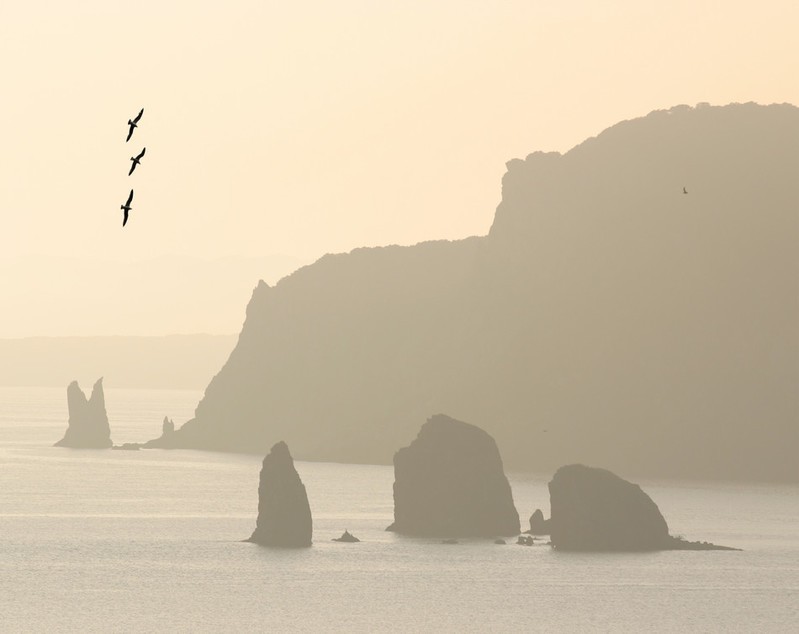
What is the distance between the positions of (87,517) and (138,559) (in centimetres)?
3938

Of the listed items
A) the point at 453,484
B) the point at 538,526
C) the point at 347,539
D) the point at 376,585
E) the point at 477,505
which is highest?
the point at 453,484

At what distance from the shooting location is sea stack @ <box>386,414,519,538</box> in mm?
148125

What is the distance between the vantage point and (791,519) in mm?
188875

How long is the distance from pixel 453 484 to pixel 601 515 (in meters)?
12.0

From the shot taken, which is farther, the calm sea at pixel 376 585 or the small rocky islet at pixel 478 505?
the small rocky islet at pixel 478 505

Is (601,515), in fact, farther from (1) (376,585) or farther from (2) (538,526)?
(1) (376,585)

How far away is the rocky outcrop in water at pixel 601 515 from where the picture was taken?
139750 millimetres

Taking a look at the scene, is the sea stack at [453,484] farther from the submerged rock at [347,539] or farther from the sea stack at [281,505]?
the sea stack at [281,505]

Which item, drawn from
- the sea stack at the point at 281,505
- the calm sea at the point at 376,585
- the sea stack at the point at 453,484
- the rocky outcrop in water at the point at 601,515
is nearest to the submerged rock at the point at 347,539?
the calm sea at the point at 376,585

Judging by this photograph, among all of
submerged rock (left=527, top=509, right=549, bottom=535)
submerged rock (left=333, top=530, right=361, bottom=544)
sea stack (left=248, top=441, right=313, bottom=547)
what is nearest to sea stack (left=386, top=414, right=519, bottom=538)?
submerged rock (left=527, top=509, right=549, bottom=535)

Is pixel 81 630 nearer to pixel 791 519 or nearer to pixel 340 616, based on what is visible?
pixel 340 616

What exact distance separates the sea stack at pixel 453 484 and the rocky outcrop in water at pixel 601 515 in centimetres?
584

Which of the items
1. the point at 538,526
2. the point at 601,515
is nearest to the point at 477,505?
the point at 538,526

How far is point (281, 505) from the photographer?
462 ft
